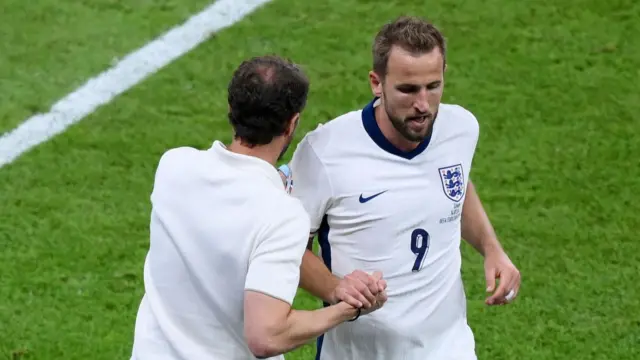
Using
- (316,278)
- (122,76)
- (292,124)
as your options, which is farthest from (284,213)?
(122,76)

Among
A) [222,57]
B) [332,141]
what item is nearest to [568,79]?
[222,57]

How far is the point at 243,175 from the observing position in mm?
3609

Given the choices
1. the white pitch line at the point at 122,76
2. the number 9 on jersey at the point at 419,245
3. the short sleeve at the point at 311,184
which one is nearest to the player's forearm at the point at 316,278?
the short sleeve at the point at 311,184

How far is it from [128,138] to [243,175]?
412 cm

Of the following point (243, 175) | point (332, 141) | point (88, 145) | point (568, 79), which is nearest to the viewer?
point (243, 175)

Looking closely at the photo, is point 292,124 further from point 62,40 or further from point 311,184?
point 62,40

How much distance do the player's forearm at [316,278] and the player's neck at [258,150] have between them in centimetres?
50

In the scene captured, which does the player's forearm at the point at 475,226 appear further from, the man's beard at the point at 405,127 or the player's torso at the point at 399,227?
the man's beard at the point at 405,127

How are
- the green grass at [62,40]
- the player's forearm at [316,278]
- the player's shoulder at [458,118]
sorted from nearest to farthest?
the player's forearm at [316,278] < the player's shoulder at [458,118] < the green grass at [62,40]

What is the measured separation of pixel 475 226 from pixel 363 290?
1.01 m

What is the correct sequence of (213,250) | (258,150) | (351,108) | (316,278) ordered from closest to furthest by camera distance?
(213,250) < (258,150) < (316,278) < (351,108)

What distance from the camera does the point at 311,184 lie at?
429cm

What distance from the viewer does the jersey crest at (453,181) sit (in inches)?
171

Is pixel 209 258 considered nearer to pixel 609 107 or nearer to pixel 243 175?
pixel 243 175
